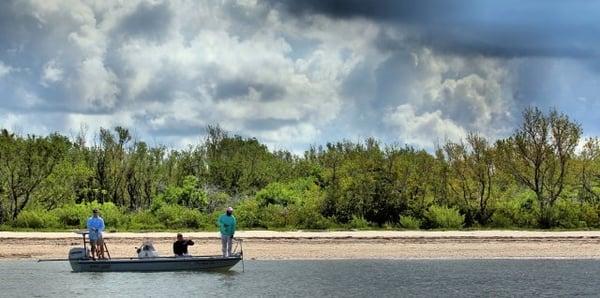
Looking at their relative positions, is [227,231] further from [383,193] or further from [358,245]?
[383,193]

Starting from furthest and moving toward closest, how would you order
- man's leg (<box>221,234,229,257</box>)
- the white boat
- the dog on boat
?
1. man's leg (<box>221,234,229,257</box>)
2. the dog on boat
3. the white boat

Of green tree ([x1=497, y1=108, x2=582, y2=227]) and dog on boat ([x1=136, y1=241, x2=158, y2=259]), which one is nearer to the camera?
dog on boat ([x1=136, y1=241, x2=158, y2=259])

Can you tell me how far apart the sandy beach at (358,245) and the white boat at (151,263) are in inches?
197

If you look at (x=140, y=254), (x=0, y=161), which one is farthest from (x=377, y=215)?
(x=0, y=161)

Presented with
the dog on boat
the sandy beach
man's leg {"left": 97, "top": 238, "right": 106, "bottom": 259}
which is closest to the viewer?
the dog on boat

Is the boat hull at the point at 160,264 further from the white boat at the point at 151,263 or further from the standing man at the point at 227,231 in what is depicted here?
the standing man at the point at 227,231

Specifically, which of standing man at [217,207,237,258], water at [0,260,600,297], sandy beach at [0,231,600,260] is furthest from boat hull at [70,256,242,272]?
sandy beach at [0,231,600,260]

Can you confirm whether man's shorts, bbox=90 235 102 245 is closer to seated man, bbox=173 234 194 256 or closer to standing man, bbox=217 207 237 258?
seated man, bbox=173 234 194 256

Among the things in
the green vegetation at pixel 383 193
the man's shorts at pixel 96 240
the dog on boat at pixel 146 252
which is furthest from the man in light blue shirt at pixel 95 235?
the green vegetation at pixel 383 193

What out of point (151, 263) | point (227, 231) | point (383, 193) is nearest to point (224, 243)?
point (227, 231)

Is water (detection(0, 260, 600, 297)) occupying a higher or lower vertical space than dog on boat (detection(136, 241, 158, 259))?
lower

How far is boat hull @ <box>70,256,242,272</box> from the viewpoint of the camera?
101ft

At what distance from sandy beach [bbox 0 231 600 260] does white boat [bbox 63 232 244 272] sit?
5.00 metres

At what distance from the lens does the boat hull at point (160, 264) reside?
3077 centimetres
